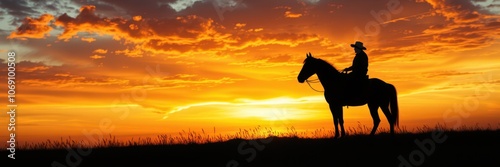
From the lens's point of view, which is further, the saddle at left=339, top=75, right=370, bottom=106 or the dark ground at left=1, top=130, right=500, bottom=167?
the saddle at left=339, top=75, right=370, bottom=106

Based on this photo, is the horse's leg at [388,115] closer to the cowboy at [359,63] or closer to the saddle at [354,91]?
the saddle at [354,91]

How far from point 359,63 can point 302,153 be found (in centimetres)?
484

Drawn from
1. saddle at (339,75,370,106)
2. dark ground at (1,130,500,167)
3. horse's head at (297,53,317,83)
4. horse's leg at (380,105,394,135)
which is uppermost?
horse's head at (297,53,317,83)

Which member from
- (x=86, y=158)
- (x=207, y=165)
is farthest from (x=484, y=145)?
(x=86, y=158)

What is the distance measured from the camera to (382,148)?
45.7 ft

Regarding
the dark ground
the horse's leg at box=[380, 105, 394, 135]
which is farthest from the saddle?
the dark ground

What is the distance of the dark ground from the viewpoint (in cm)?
1218

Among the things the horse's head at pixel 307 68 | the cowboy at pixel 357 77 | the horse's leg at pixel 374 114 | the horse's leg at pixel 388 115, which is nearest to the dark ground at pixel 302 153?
the horse's leg at pixel 374 114

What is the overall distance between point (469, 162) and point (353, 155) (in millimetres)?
2713

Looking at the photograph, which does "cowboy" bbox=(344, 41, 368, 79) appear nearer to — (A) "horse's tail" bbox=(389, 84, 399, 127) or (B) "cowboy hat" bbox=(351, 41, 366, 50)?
(B) "cowboy hat" bbox=(351, 41, 366, 50)

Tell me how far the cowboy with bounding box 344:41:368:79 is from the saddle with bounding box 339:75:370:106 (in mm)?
124

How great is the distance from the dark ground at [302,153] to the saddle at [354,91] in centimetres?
158

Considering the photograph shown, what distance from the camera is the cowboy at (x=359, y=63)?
17.0m

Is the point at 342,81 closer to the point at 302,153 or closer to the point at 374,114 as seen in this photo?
the point at 374,114
